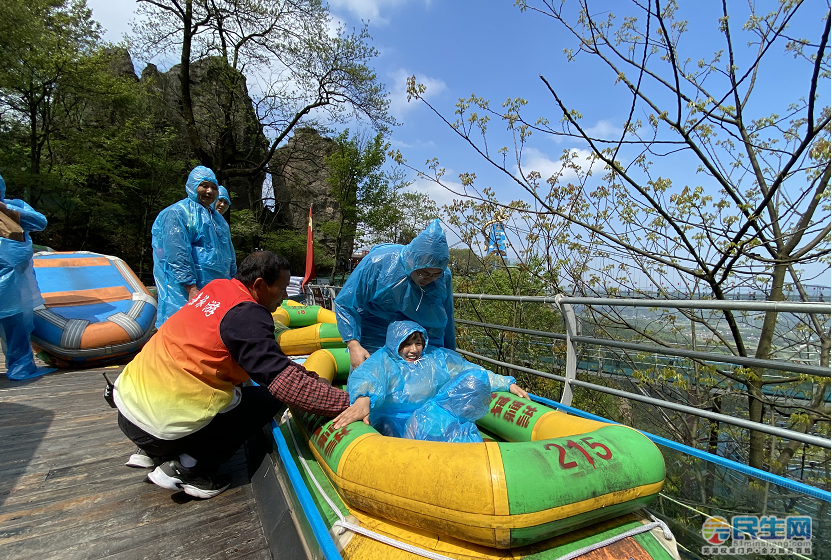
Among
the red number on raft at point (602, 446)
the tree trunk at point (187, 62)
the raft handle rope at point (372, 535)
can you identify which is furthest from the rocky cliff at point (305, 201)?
the red number on raft at point (602, 446)

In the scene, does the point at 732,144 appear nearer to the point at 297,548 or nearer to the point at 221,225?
the point at 297,548

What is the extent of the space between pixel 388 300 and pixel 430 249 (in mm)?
544

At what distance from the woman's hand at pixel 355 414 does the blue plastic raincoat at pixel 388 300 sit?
76 cm

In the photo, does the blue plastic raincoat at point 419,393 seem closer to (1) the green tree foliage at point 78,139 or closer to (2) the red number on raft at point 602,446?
(2) the red number on raft at point 602,446

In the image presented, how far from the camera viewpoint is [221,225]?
140 inches

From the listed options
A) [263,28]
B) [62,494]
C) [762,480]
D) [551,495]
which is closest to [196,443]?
[62,494]

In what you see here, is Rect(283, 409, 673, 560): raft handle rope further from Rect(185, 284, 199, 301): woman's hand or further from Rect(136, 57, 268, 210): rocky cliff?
Rect(136, 57, 268, 210): rocky cliff

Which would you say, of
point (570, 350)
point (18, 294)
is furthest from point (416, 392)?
point (18, 294)

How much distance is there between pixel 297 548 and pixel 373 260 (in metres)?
1.61

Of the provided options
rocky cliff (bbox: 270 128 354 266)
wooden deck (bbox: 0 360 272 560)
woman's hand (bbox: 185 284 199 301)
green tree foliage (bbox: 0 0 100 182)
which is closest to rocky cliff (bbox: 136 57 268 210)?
rocky cliff (bbox: 270 128 354 266)

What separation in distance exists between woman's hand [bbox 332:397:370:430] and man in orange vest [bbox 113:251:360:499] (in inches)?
1.7

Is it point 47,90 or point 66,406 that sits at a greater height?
point 47,90

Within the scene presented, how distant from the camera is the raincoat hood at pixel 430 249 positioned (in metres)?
2.21

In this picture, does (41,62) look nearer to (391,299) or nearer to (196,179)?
(196,179)
